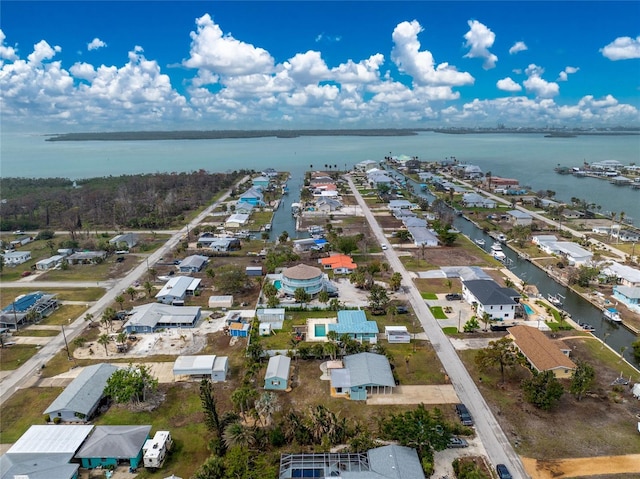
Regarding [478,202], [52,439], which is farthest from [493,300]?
[478,202]

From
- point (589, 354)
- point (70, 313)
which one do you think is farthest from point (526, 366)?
point (70, 313)

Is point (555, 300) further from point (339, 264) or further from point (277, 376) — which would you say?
point (277, 376)

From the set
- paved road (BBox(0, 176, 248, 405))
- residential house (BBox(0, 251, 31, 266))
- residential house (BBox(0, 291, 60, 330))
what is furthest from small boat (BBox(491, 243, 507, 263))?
residential house (BBox(0, 251, 31, 266))

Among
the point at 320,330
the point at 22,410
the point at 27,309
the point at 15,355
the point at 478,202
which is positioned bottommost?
the point at 22,410

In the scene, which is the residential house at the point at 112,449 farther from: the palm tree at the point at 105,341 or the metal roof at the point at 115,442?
the palm tree at the point at 105,341

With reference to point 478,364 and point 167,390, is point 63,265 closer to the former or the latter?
point 167,390
